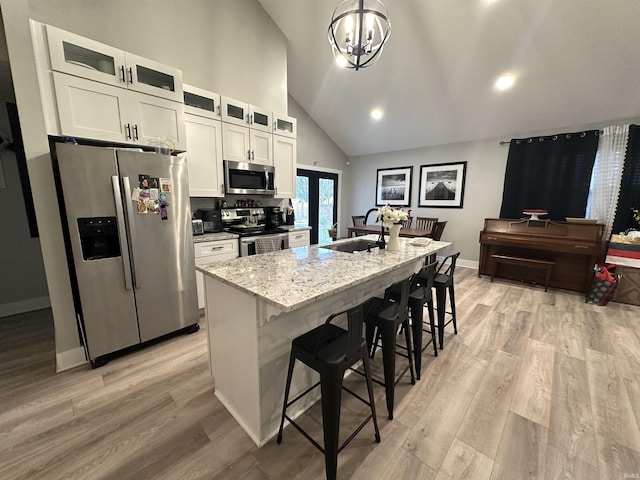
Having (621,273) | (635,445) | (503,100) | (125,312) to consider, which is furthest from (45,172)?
(621,273)

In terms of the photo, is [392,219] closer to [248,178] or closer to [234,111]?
[248,178]

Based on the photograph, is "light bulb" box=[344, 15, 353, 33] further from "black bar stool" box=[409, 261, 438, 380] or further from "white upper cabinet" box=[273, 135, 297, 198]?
"white upper cabinet" box=[273, 135, 297, 198]

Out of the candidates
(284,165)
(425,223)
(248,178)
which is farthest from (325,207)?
(248,178)

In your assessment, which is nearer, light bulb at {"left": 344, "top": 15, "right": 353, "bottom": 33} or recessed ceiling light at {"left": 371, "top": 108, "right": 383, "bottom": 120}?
light bulb at {"left": 344, "top": 15, "right": 353, "bottom": 33}

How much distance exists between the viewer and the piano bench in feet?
12.4

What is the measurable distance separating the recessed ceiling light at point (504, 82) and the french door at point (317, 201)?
139 inches

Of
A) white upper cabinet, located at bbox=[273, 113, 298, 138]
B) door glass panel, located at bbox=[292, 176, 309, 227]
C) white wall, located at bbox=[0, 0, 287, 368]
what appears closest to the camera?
white wall, located at bbox=[0, 0, 287, 368]

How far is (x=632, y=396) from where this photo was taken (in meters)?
1.78

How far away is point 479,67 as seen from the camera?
3.35m

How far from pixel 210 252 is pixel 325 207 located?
3.89 meters

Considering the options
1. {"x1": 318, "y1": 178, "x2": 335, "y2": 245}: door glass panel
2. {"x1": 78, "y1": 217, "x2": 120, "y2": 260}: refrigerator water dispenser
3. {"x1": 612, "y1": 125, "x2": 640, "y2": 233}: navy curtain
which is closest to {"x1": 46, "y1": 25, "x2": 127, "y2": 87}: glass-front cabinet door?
{"x1": 78, "y1": 217, "x2": 120, "y2": 260}: refrigerator water dispenser

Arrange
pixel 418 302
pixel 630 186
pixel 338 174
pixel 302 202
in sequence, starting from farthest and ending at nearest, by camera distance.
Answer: pixel 338 174
pixel 302 202
pixel 630 186
pixel 418 302

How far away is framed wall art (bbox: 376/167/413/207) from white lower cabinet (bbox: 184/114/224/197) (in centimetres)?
394

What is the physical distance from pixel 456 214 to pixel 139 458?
5.64m
